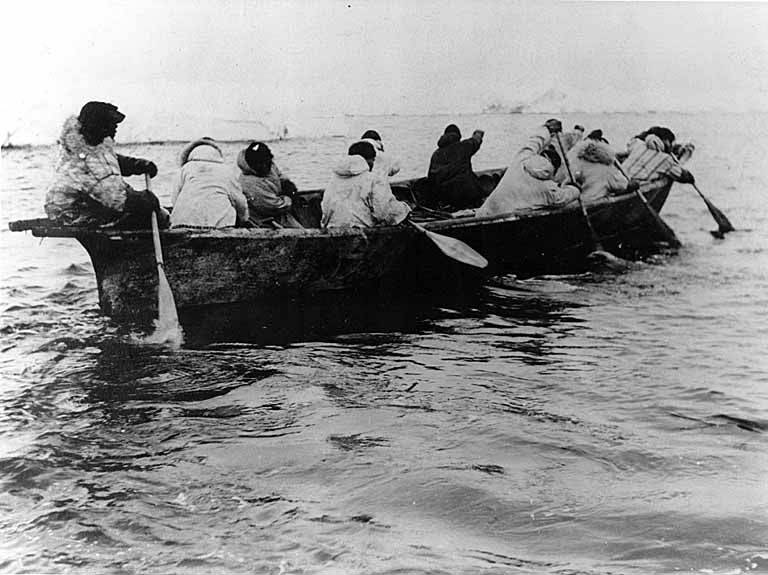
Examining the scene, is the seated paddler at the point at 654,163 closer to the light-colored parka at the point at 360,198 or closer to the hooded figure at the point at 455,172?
the hooded figure at the point at 455,172

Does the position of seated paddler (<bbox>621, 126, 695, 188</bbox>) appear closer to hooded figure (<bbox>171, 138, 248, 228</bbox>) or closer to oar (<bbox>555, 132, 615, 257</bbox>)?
oar (<bbox>555, 132, 615, 257</bbox>)

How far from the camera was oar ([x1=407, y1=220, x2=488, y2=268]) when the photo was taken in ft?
24.4

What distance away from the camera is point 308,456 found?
14.1ft

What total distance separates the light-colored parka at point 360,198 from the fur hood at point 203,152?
1.15 meters

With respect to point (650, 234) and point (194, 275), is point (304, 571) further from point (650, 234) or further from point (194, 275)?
point (650, 234)

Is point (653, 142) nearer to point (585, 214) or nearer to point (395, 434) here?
point (585, 214)

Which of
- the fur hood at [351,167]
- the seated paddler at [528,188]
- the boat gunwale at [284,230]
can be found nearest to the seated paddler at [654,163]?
the boat gunwale at [284,230]

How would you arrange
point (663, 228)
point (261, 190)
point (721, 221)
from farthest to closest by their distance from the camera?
point (721, 221) < point (663, 228) < point (261, 190)

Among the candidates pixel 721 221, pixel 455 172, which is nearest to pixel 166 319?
pixel 455 172

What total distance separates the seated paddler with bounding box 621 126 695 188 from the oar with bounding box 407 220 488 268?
3.33 meters

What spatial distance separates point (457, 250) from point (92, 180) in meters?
3.32

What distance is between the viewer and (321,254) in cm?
694

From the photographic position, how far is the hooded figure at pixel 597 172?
9383 millimetres

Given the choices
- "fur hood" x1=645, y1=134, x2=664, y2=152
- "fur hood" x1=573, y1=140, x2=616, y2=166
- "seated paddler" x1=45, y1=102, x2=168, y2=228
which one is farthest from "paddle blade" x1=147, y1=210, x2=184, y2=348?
"fur hood" x1=645, y1=134, x2=664, y2=152
